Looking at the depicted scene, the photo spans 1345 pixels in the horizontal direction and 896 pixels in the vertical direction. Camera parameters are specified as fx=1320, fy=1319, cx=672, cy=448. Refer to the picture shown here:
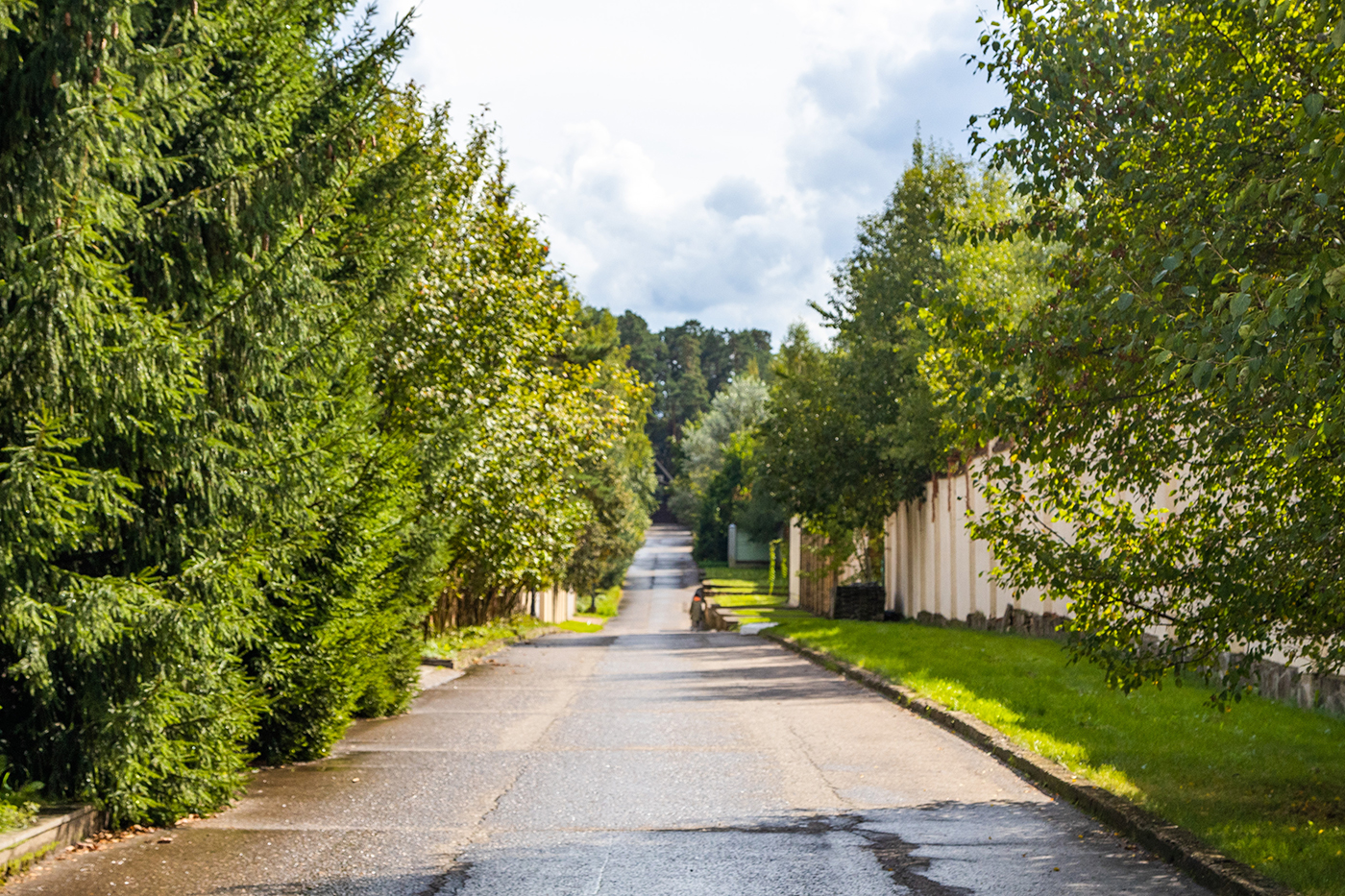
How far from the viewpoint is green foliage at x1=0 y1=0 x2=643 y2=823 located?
681 centimetres

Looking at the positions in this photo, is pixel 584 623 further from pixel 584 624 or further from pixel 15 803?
pixel 15 803

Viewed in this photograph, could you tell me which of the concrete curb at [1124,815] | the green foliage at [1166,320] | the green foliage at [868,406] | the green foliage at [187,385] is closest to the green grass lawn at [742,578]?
the green foliage at [868,406]

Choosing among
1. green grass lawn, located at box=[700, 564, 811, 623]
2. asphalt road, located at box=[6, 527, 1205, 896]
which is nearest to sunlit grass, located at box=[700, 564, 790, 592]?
green grass lawn, located at box=[700, 564, 811, 623]

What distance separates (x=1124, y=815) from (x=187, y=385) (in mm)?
6039

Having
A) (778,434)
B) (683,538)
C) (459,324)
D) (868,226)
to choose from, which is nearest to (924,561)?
(778,434)

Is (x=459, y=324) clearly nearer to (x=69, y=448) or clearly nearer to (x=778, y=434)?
(x=69, y=448)

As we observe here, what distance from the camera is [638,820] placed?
8414mm

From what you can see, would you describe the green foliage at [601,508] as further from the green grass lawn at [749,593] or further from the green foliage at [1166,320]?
the green foliage at [1166,320]

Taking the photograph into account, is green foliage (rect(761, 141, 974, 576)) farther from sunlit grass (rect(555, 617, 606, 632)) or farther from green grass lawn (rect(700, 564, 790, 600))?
green grass lawn (rect(700, 564, 790, 600))

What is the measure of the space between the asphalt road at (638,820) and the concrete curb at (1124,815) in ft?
0.43

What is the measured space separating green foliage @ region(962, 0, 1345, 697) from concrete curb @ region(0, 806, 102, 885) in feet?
18.7

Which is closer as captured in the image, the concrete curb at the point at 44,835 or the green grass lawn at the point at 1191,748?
the concrete curb at the point at 44,835

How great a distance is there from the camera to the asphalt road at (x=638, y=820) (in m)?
6.70

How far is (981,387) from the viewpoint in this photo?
8.27m
